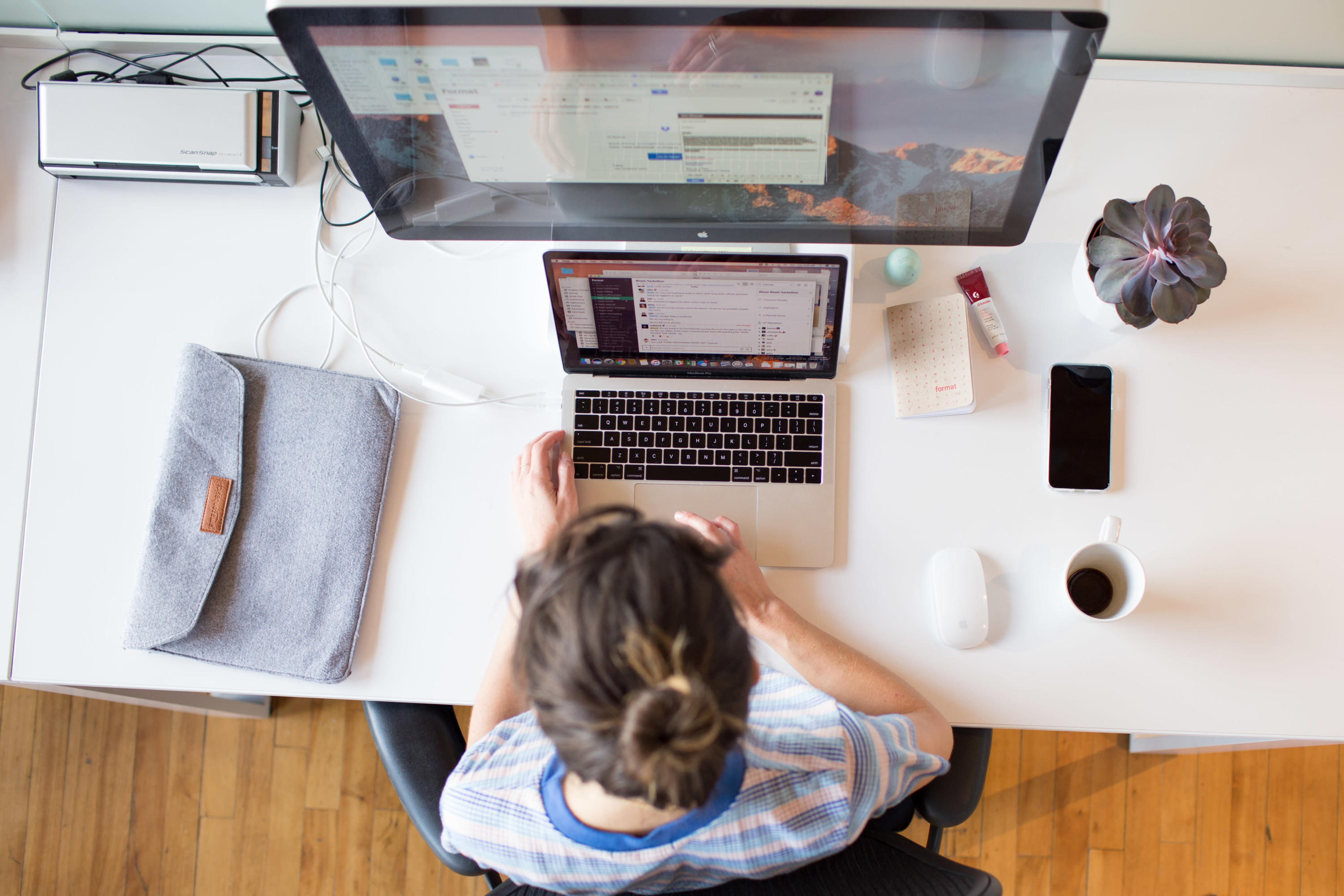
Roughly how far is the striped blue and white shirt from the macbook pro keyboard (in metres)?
0.29

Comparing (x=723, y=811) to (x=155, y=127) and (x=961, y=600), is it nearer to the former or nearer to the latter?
(x=961, y=600)

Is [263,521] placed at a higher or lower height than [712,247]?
lower

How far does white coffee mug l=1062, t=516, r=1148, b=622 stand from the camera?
0.91 meters

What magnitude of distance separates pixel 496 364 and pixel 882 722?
2.13 feet

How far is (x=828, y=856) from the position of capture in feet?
2.85

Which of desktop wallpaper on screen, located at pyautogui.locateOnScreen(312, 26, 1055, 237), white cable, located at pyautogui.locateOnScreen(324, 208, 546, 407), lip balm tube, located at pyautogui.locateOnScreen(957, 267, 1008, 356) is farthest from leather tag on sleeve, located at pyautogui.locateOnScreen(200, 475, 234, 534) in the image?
lip balm tube, located at pyautogui.locateOnScreen(957, 267, 1008, 356)

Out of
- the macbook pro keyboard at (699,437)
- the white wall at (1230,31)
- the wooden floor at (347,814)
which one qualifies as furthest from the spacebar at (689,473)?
the wooden floor at (347,814)

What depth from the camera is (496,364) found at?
105 centimetres

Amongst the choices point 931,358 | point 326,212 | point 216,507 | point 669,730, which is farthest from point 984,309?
point 216,507

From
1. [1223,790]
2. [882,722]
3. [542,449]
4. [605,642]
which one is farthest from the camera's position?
[1223,790]

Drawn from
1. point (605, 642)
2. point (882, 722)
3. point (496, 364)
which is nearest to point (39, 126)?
point (496, 364)

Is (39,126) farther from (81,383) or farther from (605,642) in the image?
(605,642)

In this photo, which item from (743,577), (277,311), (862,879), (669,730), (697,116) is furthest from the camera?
(277,311)

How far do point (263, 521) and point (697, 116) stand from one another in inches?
28.5
